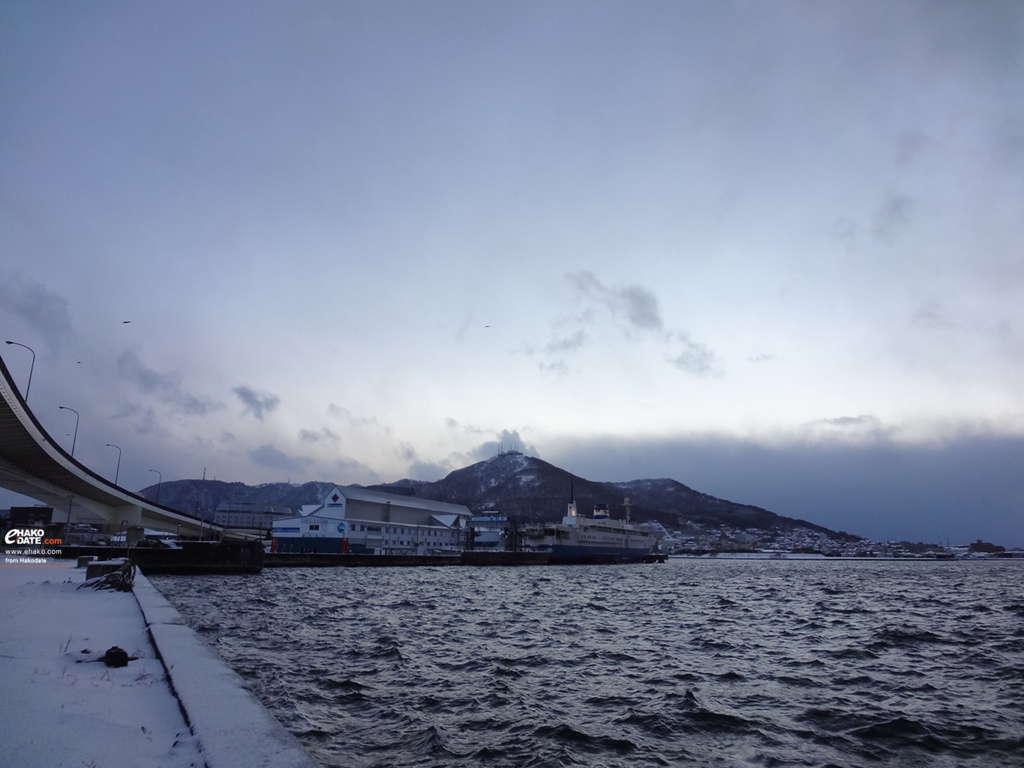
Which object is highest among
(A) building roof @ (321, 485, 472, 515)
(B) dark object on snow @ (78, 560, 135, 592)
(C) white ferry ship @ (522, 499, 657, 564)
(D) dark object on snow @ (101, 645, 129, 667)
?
(A) building roof @ (321, 485, 472, 515)

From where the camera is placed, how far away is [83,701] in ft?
22.0

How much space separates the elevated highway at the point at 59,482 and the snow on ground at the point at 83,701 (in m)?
23.1

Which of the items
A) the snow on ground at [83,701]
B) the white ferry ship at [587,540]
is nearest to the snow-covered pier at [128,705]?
the snow on ground at [83,701]

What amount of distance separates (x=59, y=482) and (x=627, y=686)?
214 feet

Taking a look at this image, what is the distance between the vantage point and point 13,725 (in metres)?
5.61

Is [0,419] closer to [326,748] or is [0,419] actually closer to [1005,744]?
[326,748]

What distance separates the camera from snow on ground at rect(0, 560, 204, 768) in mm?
5160

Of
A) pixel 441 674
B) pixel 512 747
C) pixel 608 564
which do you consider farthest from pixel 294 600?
pixel 608 564

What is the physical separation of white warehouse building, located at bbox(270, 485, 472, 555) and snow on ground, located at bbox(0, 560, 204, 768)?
279 ft

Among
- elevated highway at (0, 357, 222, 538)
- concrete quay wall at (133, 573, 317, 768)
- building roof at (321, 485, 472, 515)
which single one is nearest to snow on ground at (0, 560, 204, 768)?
concrete quay wall at (133, 573, 317, 768)

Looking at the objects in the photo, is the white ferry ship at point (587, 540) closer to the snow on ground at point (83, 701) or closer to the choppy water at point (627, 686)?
the choppy water at point (627, 686)

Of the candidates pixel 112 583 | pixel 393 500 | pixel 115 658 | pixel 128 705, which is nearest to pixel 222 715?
pixel 128 705

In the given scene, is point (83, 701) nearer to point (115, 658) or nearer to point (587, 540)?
point (115, 658)

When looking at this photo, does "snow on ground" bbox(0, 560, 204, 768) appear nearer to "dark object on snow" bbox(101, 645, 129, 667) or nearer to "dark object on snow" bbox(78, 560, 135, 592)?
"dark object on snow" bbox(101, 645, 129, 667)
